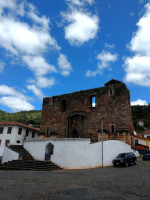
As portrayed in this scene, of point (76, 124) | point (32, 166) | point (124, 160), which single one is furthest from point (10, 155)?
point (124, 160)

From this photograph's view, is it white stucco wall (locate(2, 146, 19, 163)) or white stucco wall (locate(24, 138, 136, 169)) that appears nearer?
white stucco wall (locate(24, 138, 136, 169))

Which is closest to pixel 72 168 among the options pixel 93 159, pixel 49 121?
pixel 93 159

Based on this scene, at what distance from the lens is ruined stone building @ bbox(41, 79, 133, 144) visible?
19.5 metres

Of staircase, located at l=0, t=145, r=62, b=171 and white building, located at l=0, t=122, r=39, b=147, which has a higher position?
white building, located at l=0, t=122, r=39, b=147

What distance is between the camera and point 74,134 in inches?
907

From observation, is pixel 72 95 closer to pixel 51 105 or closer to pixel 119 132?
pixel 51 105

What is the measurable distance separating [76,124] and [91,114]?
284 cm

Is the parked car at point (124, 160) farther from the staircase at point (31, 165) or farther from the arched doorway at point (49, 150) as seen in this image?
the arched doorway at point (49, 150)

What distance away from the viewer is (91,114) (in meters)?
21.8

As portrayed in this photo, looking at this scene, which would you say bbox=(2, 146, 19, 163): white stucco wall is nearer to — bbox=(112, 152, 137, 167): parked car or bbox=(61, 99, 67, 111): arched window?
bbox=(61, 99, 67, 111): arched window

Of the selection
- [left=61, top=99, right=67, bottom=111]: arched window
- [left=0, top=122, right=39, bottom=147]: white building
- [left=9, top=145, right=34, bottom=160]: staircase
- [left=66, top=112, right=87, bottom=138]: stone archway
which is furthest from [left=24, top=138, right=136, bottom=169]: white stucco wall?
[left=0, top=122, right=39, bottom=147]: white building

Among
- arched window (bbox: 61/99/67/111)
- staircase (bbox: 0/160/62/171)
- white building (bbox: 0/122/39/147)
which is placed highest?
arched window (bbox: 61/99/67/111)

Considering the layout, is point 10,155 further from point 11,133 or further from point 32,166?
point 11,133

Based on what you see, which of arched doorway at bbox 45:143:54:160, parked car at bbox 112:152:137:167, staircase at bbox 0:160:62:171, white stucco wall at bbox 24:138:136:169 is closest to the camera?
staircase at bbox 0:160:62:171
